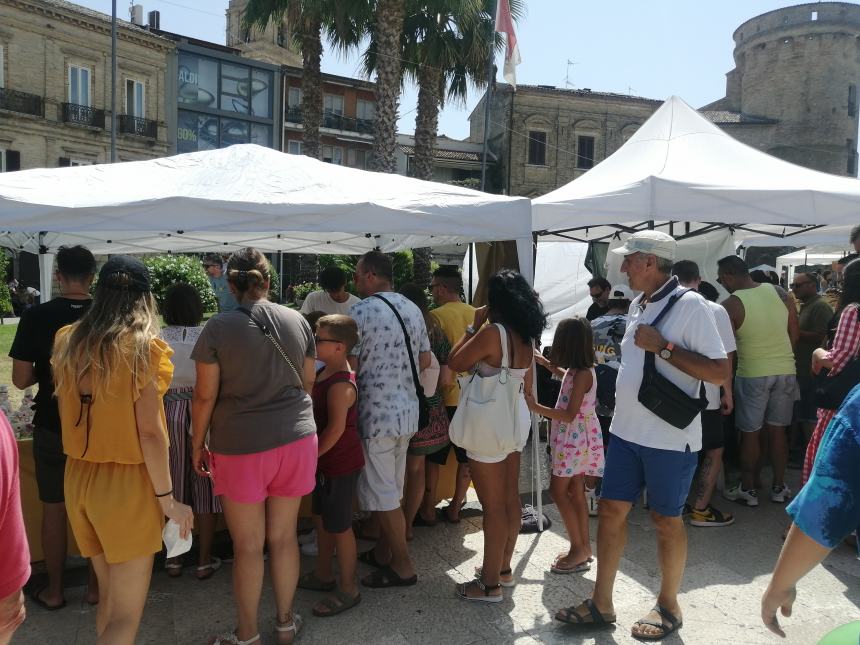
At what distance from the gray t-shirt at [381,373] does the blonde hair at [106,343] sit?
1.27m

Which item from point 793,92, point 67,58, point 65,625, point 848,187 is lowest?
point 65,625

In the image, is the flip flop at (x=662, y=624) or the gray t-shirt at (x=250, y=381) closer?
the gray t-shirt at (x=250, y=381)

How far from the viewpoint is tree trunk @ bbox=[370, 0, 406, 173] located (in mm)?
14203

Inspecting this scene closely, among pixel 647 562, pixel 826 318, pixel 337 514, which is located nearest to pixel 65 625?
pixel 337 514

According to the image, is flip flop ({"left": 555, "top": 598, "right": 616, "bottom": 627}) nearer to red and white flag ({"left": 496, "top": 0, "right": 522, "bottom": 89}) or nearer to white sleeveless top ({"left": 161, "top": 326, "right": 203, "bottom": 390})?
white sleeveless top ({"left": 161, "top": 326, "right": 203, "bottom": 390})

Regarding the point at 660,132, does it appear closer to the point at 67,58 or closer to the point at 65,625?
the point at 65,625

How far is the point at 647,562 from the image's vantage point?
3.96 metres

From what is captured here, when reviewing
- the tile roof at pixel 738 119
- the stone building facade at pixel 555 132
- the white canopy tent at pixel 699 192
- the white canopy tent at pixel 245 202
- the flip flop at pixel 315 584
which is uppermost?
the tile roof at pixel 738 119

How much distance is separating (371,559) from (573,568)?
1171mm

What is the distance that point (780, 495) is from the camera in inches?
195

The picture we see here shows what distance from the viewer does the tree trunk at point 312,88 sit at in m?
16.4

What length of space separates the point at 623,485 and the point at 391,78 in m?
13.4

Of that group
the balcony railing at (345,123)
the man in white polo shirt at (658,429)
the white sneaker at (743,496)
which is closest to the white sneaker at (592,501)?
the white sneaker at (743,496)

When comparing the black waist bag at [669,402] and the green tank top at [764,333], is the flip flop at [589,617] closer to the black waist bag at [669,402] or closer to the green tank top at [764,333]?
the black waist bag at [669,402]
